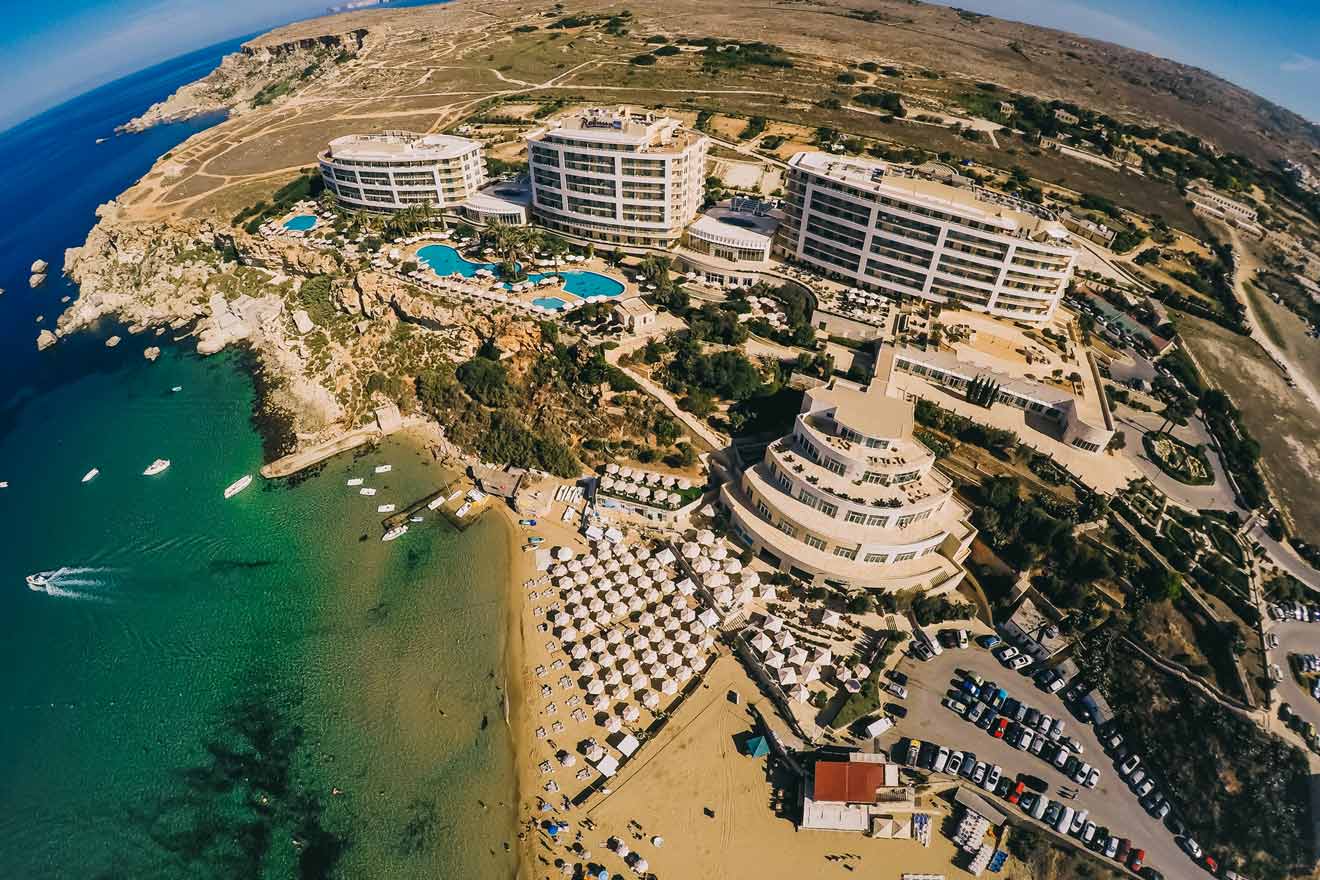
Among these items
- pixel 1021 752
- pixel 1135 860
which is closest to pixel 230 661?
pixel 1021 752

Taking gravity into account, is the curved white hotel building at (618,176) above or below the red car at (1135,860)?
above

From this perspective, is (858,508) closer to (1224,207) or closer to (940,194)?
(940,194)

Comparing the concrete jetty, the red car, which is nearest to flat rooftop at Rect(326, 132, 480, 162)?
the concrete jetty

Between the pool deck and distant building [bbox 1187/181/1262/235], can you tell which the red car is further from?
distant building [bbox 1187/181/1262/235]

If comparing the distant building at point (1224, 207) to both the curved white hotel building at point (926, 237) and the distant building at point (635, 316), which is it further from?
the distant building at point (635, 316)

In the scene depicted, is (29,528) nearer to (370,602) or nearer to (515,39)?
(370,602)

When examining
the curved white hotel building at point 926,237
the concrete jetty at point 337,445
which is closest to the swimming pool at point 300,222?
the concrete jetty at point 337,445
